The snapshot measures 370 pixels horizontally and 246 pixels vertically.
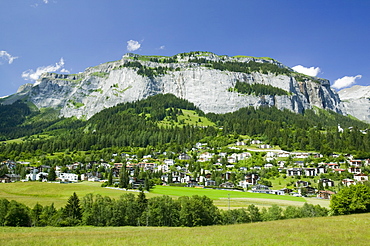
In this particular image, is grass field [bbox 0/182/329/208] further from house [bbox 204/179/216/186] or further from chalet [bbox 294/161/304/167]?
chalet [bbox 294/161/304/167]

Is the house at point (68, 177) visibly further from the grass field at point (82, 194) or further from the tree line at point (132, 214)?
the tree line at point (132, 214)

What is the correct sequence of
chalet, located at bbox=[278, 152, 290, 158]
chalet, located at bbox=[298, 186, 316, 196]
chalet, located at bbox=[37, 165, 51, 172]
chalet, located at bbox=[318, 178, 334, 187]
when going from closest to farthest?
chalet, located at bbox=[298, 186, 316, 196], chalet, located at bbox=[318, 178, 334, 187], chalet, located at bbox=[37, 165, 51, 172], chalet, located at bbox=[278, 152, 290, 158]

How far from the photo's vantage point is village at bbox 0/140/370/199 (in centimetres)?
9681

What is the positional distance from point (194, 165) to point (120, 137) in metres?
69.0

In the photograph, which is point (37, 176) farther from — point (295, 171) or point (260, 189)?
point (295, 171)

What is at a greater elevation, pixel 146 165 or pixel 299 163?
pixel 299 163

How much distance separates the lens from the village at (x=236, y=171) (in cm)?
9681

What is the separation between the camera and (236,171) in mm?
116938

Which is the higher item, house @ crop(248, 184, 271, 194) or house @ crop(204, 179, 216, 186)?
house @ crop(204, 179, 216, 186)

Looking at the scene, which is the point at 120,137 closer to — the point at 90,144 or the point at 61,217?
the point at 90,144

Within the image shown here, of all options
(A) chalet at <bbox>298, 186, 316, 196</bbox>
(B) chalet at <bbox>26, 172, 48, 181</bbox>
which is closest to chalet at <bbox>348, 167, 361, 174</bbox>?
(A) chalet at <bbox>298, 186, 316, 196</bbox>

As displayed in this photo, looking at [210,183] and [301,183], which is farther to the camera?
[210,183]

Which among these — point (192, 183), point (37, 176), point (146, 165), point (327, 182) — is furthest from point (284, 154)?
point (37, 176)

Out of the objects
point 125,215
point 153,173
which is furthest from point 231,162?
point 125,215
